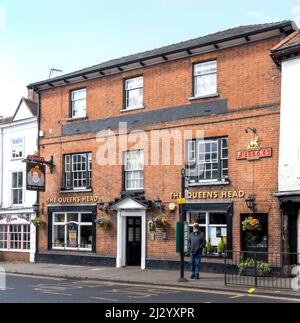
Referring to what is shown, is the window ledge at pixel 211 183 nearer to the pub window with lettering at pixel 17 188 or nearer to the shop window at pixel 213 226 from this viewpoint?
the shop window at pixel 213 226

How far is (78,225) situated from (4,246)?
20.1 feet

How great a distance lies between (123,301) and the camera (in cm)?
1376

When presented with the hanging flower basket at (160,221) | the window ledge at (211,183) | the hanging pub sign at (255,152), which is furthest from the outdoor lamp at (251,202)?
the hanging flower basket at (160,221)

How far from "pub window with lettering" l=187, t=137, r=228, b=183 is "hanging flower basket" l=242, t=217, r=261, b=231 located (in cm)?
201

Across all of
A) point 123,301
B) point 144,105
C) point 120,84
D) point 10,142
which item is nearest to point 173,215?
point 144,105

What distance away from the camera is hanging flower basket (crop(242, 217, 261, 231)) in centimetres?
1962

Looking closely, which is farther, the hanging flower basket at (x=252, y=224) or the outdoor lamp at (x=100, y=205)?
the outdoor lamp at (x=100, y=205)

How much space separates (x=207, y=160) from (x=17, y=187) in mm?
11898

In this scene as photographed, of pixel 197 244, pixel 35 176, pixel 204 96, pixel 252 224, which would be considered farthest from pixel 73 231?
pixel 252 224

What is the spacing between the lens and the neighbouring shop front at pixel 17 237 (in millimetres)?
28125

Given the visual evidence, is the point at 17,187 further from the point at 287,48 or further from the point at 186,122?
the point at 287,48

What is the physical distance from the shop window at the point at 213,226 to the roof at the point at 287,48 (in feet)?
19.9

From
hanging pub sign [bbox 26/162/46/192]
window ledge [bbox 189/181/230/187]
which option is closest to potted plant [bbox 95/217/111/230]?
hanging pub sign [bbox 26/162/46/192]

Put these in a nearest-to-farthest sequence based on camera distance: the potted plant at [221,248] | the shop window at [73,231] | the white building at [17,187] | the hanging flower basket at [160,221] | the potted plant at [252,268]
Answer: the potted plant at [252,268] → the potted plant at [221,248] → the hanging flower basket at [160,221] → the shop window at [73,231] → the white building at [17,187]
